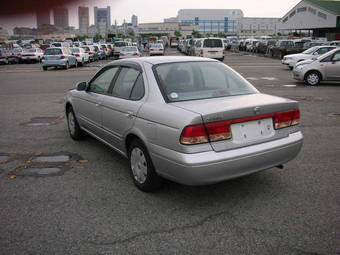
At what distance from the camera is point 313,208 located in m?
3.91

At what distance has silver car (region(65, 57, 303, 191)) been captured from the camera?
3.67 meters

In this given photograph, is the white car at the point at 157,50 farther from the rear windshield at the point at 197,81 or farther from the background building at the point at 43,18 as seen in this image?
the background building at the point at 43,18

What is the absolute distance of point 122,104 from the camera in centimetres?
470

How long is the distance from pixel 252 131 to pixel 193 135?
72cm

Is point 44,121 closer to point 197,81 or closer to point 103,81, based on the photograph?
point 103,81

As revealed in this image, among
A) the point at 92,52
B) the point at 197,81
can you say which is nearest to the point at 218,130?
the point at 197,81

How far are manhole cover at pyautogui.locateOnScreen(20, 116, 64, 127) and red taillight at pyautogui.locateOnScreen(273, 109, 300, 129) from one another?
5.64 m

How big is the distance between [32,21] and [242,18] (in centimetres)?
14553

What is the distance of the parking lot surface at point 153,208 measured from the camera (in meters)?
3.24

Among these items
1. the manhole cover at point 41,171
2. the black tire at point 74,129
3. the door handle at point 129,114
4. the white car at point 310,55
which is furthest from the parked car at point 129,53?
the door handle at point 129,114

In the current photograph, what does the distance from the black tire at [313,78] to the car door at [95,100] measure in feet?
37.8

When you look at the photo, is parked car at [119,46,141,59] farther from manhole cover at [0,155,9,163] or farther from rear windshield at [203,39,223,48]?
manhole cover at [0,155,9,163]

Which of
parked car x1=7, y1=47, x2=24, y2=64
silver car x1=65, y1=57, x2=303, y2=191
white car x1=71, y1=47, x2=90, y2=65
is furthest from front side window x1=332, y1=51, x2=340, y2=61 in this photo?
parked car x1=7, y1=47, x2=24, y2=64

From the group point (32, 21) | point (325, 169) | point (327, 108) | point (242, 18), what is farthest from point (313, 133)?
point (242, 18)
